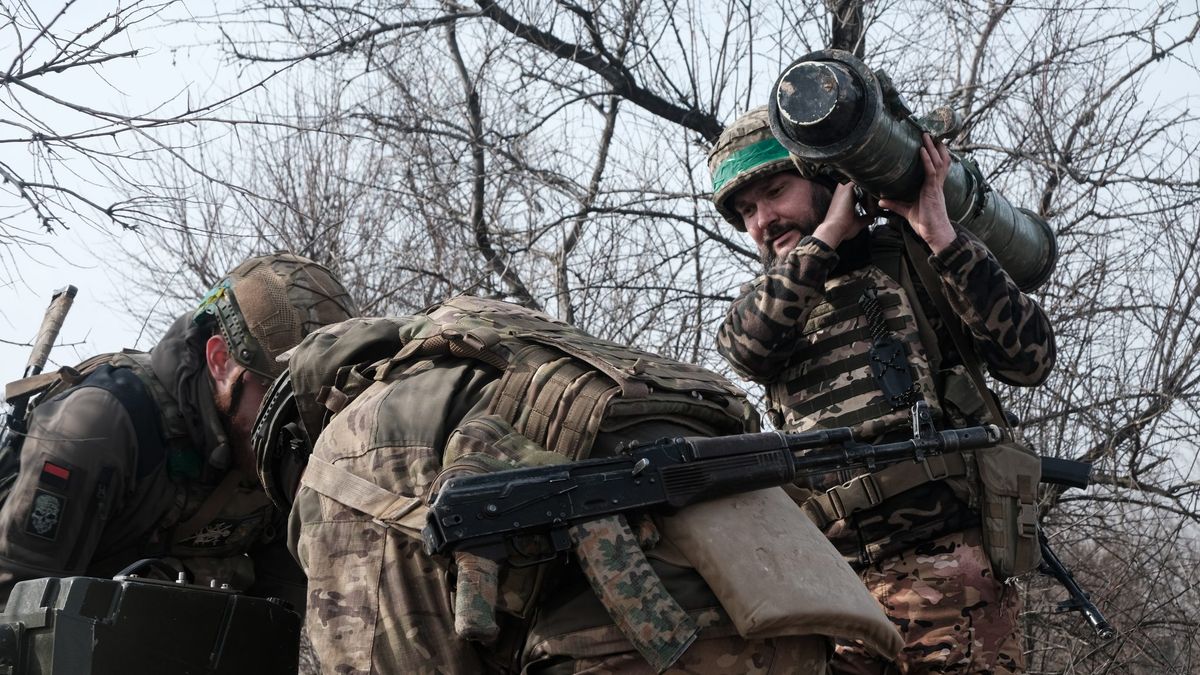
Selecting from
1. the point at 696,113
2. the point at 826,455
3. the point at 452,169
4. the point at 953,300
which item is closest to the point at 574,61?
the point at 696,113

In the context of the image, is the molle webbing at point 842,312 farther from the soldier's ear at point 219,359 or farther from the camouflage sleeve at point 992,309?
the soldier's ear at point 219,359

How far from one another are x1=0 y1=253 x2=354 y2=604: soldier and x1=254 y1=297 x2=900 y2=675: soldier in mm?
1345

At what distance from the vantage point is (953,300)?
11.4ft

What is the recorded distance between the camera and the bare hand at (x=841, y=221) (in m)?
3.50

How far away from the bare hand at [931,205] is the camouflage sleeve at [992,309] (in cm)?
4

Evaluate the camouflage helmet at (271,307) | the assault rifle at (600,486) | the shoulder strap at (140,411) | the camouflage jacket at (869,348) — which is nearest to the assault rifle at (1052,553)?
the camouflage jacket at (869,348)

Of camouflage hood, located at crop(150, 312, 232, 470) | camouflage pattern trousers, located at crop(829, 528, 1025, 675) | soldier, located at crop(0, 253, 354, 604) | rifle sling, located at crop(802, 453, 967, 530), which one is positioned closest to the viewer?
camouflage pattern trousers, located at crop(829, 528, 1025, 675)

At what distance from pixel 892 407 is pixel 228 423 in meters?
2.12

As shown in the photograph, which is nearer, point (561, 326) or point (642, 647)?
point (642, 647)

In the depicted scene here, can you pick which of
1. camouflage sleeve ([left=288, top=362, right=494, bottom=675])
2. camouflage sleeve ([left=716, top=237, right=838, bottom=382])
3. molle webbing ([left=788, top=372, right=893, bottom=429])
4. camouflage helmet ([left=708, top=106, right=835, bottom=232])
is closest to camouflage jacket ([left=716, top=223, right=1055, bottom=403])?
camouflage sleeve ([left=716, top=237, right=838, bottom=382])

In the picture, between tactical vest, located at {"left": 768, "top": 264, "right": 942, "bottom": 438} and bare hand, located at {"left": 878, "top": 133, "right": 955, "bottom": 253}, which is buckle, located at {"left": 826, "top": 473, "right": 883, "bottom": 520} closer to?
tactical vest, located at {"left": 768, "top": 264, "right": 942, "bottom": 438}

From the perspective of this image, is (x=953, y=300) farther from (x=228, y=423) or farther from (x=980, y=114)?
(x=980, y=114)

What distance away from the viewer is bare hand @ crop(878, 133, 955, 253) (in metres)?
3.44

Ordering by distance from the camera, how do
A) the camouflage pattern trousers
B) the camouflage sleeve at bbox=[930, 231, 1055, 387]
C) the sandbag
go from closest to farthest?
the sandbag → the camouflage pattern trousers → the camouflage sleeve at bbox=[930, 231, 1055, 387]
